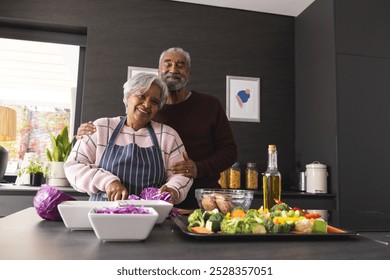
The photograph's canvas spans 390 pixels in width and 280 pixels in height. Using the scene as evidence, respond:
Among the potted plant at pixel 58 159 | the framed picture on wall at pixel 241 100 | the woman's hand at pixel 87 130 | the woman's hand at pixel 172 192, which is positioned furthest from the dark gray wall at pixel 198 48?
the woman's hand at pixel 172 192

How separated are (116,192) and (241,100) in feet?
7.23

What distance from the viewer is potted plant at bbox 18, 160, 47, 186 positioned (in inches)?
104

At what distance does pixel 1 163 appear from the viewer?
8.18ft

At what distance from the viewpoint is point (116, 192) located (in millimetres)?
1156

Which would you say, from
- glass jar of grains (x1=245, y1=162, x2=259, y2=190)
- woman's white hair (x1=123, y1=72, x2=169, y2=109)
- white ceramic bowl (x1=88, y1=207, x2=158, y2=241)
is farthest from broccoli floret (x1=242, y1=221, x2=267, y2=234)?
glass jar of grains (x1=245, y1=162, x2=259, y2=190)

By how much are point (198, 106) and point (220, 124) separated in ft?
0.52

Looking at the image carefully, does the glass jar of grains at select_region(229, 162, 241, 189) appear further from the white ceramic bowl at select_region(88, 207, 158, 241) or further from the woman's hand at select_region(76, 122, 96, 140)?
the white ceramic bowl at select_region(88, 207, 158, 241)

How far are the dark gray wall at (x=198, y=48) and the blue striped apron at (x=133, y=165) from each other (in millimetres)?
1591

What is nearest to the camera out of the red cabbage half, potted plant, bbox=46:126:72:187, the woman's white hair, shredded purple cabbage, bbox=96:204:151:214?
shredded purple cabbage, bbox=96:204:151:214

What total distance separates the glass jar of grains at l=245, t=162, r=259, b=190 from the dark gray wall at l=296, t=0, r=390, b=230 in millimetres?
541

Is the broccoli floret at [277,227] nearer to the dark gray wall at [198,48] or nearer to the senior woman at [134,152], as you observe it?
the senior woman at [134,152]

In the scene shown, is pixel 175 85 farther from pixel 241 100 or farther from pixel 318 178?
pixel 318 178

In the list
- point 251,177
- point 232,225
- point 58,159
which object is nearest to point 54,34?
point 58,159
